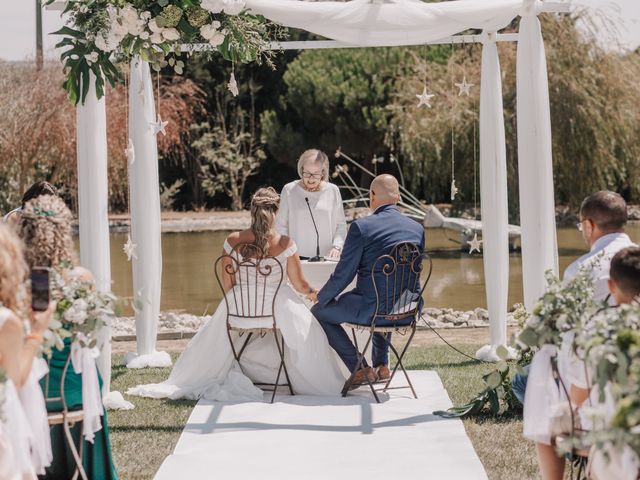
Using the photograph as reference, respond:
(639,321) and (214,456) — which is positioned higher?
(639,321)

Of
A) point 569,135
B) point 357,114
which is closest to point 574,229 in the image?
point 569,135

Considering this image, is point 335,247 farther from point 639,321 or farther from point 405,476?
point 639,321

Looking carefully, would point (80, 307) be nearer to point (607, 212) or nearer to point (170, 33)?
point (607, 212)

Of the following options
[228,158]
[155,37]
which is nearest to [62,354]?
[155,37]

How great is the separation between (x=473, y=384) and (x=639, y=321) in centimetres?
400

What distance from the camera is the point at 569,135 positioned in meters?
20.0

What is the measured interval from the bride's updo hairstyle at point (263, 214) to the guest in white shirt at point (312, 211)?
1101mm

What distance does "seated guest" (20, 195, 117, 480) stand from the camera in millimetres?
4105

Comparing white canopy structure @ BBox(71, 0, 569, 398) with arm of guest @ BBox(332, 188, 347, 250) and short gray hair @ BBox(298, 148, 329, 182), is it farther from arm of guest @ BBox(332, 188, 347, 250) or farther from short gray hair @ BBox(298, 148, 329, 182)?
arm of guest @ BBox(332, 188, 347, 250)

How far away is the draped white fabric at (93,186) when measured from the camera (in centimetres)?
637

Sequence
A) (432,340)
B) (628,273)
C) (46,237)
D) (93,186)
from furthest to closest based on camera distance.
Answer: (432,340)
(93,186)
(46,237)
(628,273)

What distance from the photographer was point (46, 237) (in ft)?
13.5

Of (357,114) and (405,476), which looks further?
(357,114)

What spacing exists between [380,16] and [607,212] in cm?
267
